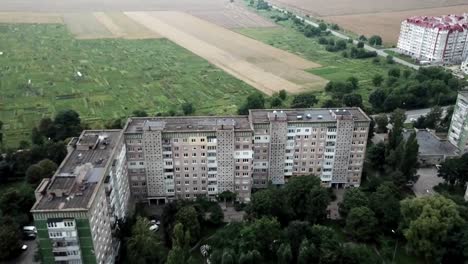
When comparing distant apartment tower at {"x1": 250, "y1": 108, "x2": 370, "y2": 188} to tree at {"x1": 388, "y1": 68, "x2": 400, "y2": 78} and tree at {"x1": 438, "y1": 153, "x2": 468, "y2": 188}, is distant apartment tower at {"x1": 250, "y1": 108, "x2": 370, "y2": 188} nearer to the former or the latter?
tree at {"x1": 438, "y1": 153, "x2": 468, "y2": 188}

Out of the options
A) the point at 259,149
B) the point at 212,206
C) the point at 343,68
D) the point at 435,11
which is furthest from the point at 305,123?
the point at 435,11

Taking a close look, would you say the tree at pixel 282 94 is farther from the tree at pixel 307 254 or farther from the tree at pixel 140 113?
the tree at pixel 307 254

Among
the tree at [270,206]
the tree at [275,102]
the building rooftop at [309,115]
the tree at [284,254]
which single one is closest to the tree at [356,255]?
the tree at [284,254]

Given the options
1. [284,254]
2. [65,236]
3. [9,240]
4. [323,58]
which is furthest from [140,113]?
[323,58]

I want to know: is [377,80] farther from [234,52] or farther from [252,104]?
[234,52]

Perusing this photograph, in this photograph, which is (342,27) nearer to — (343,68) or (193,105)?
(343,68)

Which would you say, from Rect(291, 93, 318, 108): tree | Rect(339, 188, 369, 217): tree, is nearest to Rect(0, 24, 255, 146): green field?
Rect(291, 93, 318, 108): tree
